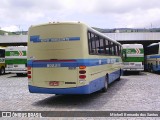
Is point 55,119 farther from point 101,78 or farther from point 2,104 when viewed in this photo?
point 101,78

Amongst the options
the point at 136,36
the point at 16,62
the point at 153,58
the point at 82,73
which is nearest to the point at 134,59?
the point at 153,58

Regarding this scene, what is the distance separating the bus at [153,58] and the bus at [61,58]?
17.9 m

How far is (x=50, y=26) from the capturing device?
10977mm

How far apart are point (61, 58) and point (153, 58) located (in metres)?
20.9

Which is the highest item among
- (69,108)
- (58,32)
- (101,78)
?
(58,32)

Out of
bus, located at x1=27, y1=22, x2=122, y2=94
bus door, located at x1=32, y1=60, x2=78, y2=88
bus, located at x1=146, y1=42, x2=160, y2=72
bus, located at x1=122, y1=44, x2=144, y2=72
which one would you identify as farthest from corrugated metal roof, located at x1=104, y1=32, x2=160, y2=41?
bus door, located at x1=32, y1=60, x2=78, y2=88

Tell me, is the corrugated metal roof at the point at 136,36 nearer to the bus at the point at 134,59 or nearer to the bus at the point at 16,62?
the bus at the point at 134,59

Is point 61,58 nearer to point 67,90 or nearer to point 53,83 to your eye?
point 53,83

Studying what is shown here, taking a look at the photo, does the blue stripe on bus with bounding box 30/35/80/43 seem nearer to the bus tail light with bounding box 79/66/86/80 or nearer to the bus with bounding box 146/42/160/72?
the bus tail light with bounding box 79/66/86/80

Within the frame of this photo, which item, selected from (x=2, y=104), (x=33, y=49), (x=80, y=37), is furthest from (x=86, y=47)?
(x=2, y=104)

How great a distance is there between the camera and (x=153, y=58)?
30172mm

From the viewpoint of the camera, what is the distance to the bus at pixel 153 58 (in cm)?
2813

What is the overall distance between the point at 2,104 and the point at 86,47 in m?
3.80

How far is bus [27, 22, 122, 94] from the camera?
10695 mm
